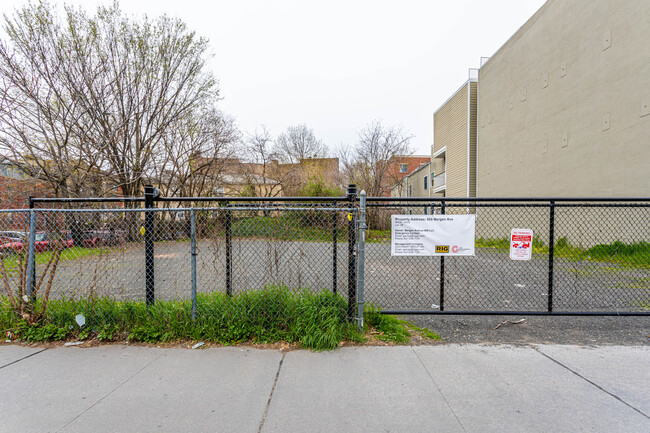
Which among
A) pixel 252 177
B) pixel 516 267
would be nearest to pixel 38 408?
pixel 516 267

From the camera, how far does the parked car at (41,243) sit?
4102 millimetres

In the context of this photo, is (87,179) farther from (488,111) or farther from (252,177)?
(488,111)

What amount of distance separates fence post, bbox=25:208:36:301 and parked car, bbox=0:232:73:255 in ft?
0.44

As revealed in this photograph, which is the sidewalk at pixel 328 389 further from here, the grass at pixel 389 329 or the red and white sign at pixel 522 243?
the red and white sign at pixel 522 243

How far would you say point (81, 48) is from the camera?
38.5ft

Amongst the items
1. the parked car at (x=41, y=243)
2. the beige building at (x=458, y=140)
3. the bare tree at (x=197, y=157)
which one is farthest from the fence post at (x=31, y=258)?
the beige building at (x=458, y=140)

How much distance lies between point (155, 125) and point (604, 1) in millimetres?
19874

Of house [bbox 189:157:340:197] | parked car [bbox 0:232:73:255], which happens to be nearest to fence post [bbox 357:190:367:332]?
parked car [bbox 0:232:73:255]

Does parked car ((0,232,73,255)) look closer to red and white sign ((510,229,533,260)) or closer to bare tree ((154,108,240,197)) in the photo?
red and white sign ((510,229,533,260))

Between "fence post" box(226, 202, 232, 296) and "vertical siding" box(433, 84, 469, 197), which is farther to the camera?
"vertical siding" box(433, 84, 469, 197)

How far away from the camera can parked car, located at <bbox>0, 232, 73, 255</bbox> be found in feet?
13.5

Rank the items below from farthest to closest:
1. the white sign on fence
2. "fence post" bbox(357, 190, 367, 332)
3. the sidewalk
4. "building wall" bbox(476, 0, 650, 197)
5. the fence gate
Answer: "building wall" bbox(476, 0, 650, 197) → the fence gate → the white sign on fence → "fence post" bbox(357, 190, 367, 332) → the sidewalk

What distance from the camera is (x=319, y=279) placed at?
179 inches

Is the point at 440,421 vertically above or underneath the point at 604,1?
underneath
